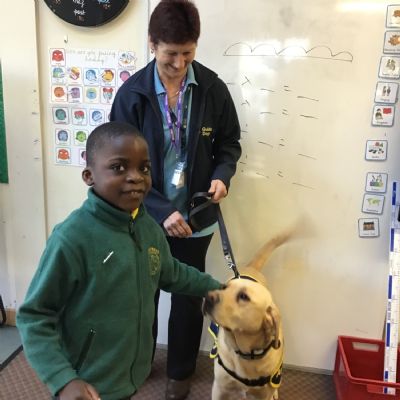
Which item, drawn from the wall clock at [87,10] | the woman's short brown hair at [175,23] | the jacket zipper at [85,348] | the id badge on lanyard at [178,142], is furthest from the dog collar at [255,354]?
the wall clock at [87,10]

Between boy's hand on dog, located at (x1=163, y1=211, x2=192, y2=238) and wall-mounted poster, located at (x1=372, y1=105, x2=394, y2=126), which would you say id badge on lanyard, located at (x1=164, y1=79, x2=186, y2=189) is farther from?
wall-mounted poster, located at (x1=372, y1=105, x2=394, y2=126)

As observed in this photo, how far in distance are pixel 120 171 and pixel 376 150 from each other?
1304 millimetres

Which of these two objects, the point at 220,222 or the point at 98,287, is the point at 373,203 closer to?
the point at 220,222

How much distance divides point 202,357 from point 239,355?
0.93 m

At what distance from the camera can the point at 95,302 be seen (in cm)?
98

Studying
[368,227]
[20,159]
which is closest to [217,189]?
[368,227]

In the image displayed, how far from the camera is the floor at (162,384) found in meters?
1.90

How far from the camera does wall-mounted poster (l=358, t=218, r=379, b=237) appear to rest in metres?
1.94

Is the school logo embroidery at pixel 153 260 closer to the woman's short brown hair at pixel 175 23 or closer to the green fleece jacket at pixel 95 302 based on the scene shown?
the green fleece jacket at pixel 95 302

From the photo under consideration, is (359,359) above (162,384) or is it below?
above

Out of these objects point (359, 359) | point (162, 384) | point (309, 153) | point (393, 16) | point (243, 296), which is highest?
point (393, 16)

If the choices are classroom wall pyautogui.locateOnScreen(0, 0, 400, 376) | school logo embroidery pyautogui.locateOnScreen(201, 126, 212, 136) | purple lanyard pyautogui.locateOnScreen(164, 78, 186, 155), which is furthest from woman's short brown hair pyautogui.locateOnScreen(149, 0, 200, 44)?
classroom wall pyautogui.locateOnScreen(0, 0, 400, 376)

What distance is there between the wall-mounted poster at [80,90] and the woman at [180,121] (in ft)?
1.32

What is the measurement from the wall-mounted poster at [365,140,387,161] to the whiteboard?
0.06 feet
